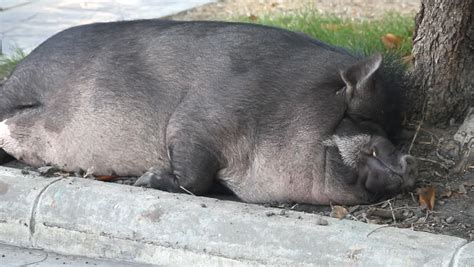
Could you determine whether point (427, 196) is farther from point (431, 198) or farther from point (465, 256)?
point (465, 256)

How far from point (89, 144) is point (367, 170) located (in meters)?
1.34

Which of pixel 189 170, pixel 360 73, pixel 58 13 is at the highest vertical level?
pixel 360 73

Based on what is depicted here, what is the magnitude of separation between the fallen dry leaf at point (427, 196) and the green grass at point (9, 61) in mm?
3039

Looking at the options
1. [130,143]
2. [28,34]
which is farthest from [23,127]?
[28,34]

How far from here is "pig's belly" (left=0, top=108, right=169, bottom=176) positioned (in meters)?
4.70

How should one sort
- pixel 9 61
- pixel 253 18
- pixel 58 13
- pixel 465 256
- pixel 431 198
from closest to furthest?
pixel 465 256 < pixel 431 198 < pixel 9 61 < pixel 253 18 < pixel 58 13

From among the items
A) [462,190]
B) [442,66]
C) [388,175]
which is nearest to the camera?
[388,175]

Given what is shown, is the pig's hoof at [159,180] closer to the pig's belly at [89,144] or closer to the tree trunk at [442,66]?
the pig's belly at [89,144]

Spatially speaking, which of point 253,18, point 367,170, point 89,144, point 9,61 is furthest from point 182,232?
point 253,18

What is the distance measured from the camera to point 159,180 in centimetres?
454

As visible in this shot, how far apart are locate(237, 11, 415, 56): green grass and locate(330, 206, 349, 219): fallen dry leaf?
175 cm

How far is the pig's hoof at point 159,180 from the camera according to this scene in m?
4.50

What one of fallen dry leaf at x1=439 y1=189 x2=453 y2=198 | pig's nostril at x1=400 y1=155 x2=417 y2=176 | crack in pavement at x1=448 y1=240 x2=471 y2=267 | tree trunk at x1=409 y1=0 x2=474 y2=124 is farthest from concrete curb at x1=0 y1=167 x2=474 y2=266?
tree trunk at x1=409 y1=0 x2=474 y2=124

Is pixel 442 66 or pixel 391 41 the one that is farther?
pixel 391 41
